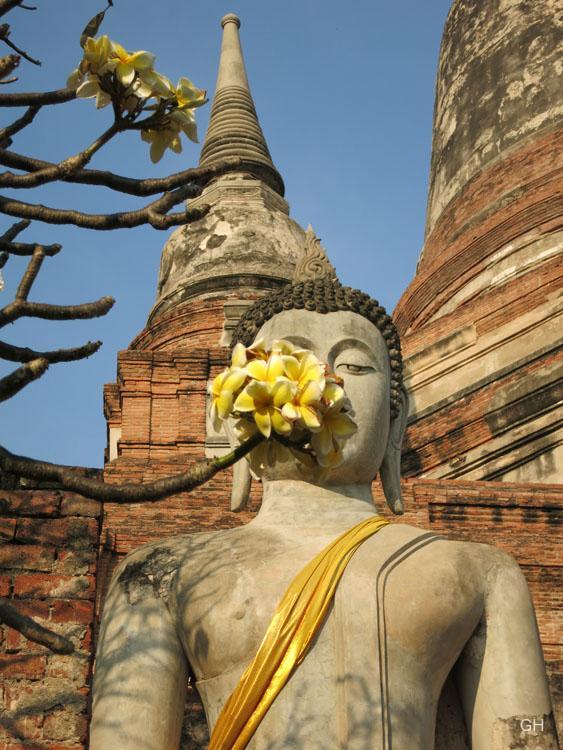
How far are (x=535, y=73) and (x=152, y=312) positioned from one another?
6080mm

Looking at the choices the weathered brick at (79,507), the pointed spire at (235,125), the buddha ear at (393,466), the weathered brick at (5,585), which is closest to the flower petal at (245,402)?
the buddha ear at (393,466)

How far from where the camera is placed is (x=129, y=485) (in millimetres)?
4902

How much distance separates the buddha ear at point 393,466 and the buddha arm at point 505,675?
2.65 feet

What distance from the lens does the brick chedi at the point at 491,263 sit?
14.5 meters

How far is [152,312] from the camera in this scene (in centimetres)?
1780

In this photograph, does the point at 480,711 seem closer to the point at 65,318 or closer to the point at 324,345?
the point at 324,345

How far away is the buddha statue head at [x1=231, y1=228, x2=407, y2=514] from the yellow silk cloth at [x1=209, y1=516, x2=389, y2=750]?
598 millimetres

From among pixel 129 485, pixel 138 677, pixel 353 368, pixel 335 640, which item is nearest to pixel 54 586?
pixel 138 677

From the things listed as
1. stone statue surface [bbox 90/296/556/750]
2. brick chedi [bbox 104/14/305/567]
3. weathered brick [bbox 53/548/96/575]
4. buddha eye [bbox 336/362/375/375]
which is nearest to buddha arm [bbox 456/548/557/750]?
stone statue surface [bbox 90/296/556/750]

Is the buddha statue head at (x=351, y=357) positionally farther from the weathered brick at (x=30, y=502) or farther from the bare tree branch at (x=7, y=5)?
the bare tree branch at (x=7, y=5)

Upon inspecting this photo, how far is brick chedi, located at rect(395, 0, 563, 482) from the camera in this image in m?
14.5

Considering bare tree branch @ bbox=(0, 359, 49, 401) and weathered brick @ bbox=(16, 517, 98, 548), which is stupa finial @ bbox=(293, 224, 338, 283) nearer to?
weathered brick @ bbox=(16, 517, 98, 548)

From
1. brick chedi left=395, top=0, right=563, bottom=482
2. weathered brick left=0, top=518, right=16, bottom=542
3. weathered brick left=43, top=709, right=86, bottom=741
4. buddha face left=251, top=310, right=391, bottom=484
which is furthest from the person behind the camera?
brick chedi left=395, top=0, right=563, bottom=482

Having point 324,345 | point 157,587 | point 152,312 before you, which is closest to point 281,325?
point 324,345
